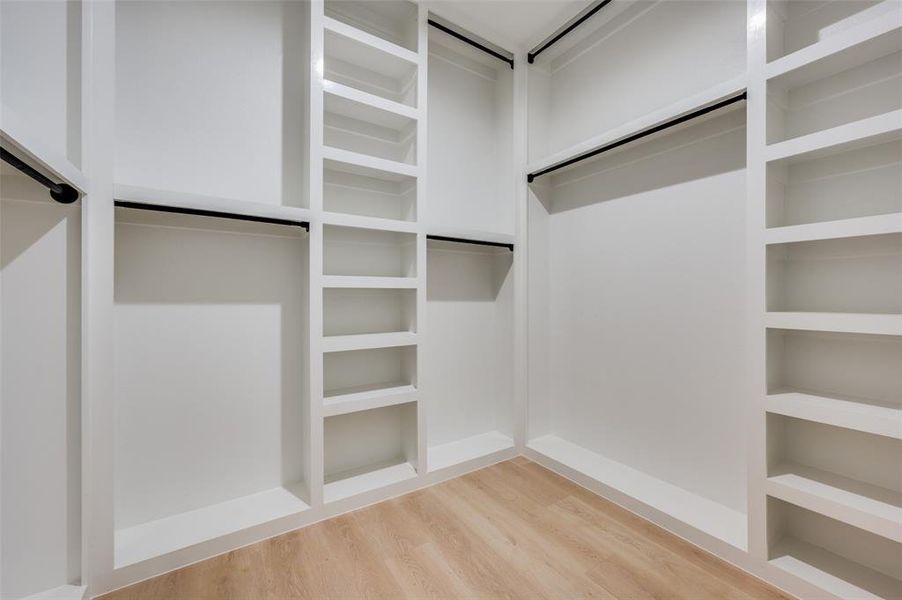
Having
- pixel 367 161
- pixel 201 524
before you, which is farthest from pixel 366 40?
pixel 201 524

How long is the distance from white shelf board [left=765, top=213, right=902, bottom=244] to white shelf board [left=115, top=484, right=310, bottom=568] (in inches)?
87.6

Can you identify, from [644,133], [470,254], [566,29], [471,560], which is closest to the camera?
[471,560]

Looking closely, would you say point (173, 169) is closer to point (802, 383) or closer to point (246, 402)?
point (246, 402)

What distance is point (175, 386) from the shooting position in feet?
5.34

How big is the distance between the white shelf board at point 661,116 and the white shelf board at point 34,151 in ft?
6.97

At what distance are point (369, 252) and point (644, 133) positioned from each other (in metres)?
1.52

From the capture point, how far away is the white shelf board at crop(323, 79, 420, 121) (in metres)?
1.77

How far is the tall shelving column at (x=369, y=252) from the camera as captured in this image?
5.98 ft

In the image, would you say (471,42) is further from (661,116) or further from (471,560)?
(471,560)

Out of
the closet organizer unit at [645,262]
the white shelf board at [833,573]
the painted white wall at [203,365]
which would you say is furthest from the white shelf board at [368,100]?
the white shelf board at [833,573]

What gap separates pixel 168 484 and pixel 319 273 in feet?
3.68

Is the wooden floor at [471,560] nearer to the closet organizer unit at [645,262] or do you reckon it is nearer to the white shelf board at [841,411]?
the closet organizer unit at [645,262]

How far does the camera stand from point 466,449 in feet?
7.70

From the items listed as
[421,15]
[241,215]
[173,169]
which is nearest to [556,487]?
[241,215]
